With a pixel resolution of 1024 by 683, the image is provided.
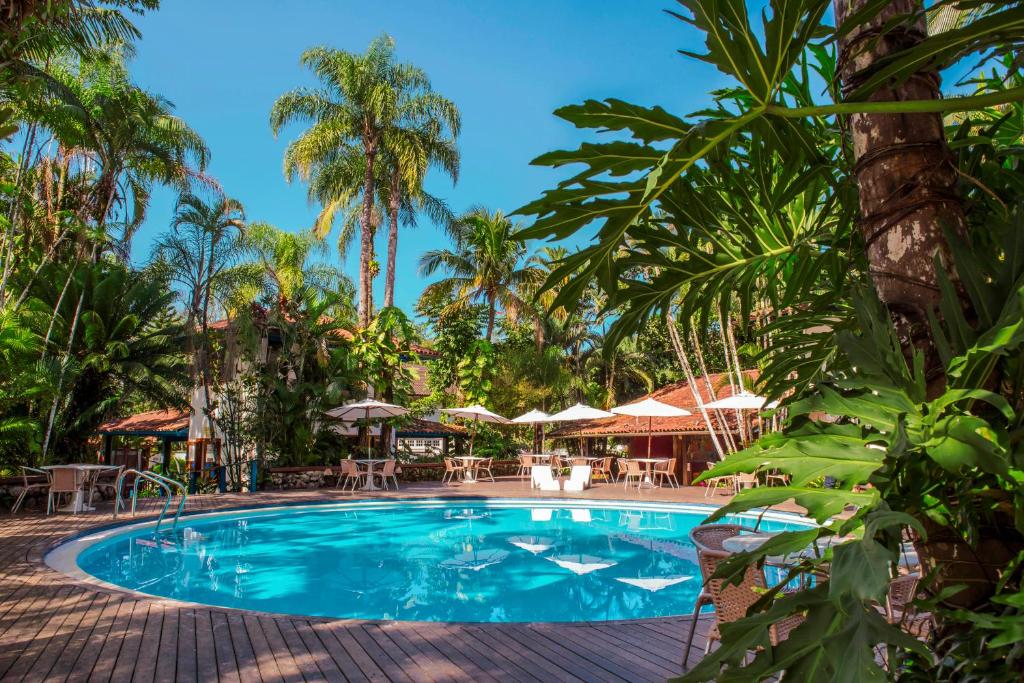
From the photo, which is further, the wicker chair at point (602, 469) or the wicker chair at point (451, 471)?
the wicker chair at point (602, 469)

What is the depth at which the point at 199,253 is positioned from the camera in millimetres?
15680

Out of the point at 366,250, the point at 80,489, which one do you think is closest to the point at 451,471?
the point at 366,250

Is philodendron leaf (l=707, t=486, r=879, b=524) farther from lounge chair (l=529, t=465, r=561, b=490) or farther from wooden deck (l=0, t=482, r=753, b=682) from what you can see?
lounge chair (l=529, t=465, r=561, b=490)

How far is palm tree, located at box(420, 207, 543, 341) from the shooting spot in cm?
2302

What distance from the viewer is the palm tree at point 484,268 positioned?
23016 millimetres

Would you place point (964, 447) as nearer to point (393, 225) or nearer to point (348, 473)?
point (348, 473)

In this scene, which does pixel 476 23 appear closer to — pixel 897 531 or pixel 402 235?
pixel 402 235

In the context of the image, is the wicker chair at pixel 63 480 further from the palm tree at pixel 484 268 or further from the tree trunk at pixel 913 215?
the palm tree at pixel 484 268

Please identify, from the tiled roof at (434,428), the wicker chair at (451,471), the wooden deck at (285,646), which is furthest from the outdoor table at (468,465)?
the wooden deck at (285,646)

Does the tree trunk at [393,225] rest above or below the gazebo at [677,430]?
above

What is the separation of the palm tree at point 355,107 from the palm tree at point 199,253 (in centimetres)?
510

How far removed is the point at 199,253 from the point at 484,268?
32.4ft

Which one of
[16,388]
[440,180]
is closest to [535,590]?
[16,388]

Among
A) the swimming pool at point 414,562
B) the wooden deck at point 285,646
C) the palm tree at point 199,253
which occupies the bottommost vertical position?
the swimming pool at point 414,562
